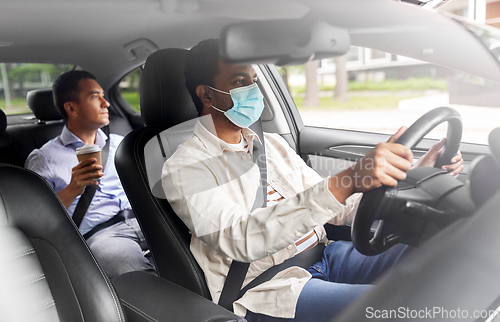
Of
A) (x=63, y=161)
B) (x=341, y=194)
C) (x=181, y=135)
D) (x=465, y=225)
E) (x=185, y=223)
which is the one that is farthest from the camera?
(x=63, y=161)

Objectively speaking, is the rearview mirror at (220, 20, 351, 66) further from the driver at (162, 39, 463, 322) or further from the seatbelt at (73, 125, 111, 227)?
the seatbelt at (73, 125, 111, 227)

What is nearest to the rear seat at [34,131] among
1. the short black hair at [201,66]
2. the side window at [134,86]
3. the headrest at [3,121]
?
the headrest at [3,121]

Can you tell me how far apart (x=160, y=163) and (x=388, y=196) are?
67cm

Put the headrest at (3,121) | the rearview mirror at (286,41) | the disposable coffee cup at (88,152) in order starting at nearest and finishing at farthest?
the rearview mirror at (286,41), the disposable coffee cup at (88,152), the headrest at (3,121)

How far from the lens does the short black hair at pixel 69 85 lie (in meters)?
2.26

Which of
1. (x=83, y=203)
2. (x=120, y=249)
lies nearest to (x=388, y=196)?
(x=120, y=249)

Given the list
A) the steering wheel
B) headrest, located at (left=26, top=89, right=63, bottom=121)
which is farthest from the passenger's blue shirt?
the steering wheel

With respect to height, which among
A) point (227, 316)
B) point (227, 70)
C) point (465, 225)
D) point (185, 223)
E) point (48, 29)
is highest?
point (48, 29)

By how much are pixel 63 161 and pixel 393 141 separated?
67.7 inches

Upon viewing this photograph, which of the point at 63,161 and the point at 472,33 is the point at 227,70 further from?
the point at 63,161

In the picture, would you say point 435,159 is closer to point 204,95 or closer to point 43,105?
point 204,95

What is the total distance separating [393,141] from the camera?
81 centimetres

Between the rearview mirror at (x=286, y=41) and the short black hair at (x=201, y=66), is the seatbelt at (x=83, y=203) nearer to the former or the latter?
the short black hair at (x=201, y=66)

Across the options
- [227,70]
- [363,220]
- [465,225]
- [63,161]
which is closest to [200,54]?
[227,70]
